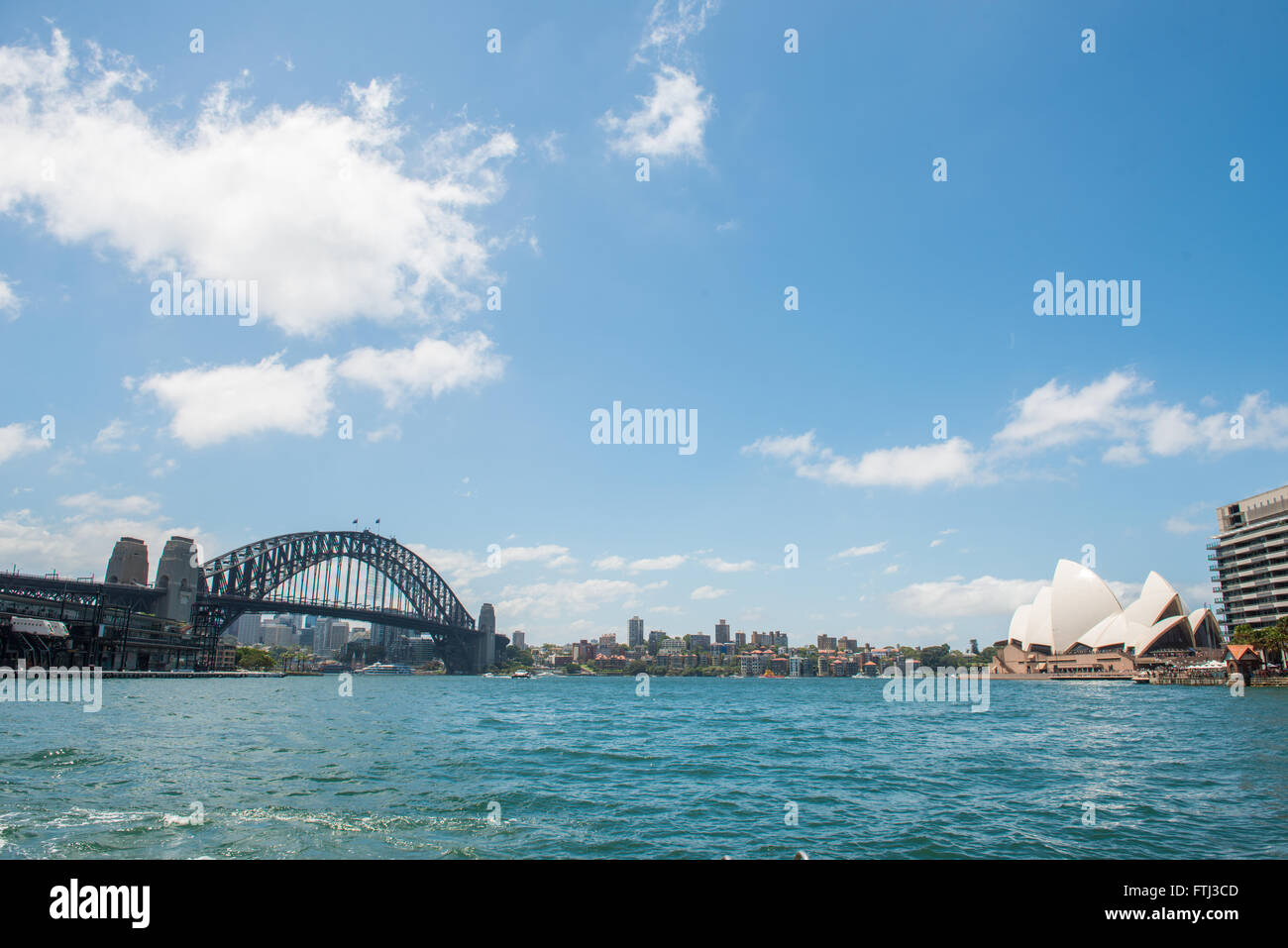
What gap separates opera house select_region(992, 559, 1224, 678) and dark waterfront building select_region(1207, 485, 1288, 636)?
4943 mm

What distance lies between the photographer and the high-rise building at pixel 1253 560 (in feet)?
305

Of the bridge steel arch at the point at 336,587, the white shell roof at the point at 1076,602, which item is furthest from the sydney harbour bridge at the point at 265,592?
the white shell roof at the point at 1076,602

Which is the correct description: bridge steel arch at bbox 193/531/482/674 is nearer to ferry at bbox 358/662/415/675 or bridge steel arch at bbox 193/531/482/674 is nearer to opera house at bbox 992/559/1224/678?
ferry at bbox 358/662/415/675

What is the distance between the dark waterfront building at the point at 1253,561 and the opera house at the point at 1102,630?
494 cm

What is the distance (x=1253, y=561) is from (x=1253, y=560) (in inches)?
9.0

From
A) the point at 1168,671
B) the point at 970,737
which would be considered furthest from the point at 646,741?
the point at 1168,671

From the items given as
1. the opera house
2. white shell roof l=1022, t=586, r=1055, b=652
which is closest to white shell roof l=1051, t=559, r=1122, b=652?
the opera house

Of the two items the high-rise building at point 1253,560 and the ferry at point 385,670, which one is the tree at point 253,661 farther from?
the high-rise building at point 1253,560

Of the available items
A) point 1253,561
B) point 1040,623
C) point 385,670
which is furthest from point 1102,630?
point 385,670

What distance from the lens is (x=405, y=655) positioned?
175 m

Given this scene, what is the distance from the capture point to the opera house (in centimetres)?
9525

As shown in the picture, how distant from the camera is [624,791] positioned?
1515 centimetres

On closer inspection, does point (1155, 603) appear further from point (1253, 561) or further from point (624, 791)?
point (624, 791)
